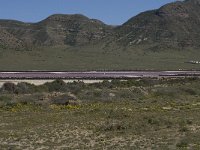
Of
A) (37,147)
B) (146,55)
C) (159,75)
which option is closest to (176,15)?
(146,55)

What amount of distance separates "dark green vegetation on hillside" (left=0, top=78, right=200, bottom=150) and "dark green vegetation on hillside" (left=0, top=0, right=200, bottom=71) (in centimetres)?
5706

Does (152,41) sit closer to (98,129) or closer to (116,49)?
(116,49)

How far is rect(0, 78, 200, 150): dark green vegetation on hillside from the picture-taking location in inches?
885

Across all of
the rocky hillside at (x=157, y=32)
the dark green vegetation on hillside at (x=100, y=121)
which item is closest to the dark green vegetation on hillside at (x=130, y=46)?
the rocky hillside at (x=157, y=32)

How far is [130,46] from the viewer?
162 m

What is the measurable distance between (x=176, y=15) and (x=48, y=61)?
259 feet

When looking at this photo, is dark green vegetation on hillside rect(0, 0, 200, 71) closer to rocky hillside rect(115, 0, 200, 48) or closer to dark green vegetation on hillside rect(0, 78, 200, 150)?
rocky hillside rect(115, 0, 200, 48)

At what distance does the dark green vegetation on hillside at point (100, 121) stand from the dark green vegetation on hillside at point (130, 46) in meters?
57.1

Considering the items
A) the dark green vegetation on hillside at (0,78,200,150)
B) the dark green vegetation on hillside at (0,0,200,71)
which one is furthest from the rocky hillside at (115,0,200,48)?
the dark green vegetation on hillside at (0,78,200,150)

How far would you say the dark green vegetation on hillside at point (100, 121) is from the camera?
885 inches

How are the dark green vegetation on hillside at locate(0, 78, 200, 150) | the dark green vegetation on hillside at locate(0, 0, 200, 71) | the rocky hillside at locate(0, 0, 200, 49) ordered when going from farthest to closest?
1. the rocky hillside at locate(0, 0, 200, 49)
2. the dark green vegetation on hillside at locate(0, 0, 200, 71)
3. the dark green vegetation on hillside at locate(0, 78, 200, 150)

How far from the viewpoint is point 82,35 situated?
199 m

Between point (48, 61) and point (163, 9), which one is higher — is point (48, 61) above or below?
below

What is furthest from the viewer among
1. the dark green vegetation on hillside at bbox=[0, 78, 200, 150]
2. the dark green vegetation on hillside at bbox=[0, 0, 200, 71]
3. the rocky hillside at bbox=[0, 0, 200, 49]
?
the rocky hillside at bbox=[0, 0, 200, 49]
